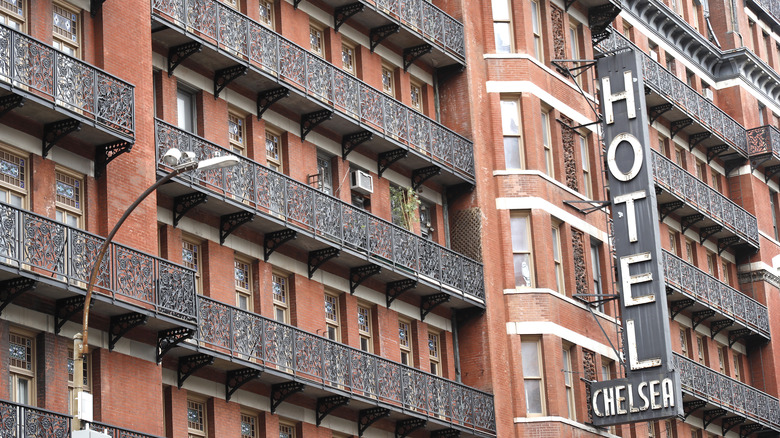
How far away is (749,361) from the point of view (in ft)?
219

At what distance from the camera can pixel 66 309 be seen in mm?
33375

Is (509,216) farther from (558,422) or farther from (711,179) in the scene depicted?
(711,179)

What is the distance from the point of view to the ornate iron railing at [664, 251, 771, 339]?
58312 millimetres

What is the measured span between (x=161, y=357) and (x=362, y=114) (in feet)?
39.6

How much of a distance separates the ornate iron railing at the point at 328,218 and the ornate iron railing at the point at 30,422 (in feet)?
25.3

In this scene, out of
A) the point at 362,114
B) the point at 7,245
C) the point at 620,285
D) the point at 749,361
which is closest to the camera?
the point at 7,245

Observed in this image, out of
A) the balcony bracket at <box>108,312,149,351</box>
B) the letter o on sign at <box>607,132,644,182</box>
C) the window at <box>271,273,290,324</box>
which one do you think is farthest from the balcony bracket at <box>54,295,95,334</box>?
the letter o on sign at <box>607,132,644,182</box>

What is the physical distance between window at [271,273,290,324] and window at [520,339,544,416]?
984 cm

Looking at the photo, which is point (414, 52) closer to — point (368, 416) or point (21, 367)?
point (368, 416)

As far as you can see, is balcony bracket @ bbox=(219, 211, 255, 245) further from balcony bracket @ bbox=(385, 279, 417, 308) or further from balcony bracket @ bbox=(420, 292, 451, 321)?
balcony bracket @ bbox=(420, 292, 451, 321)

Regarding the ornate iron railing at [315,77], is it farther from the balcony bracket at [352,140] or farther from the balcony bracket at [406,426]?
the balcony bracket at [406,426]

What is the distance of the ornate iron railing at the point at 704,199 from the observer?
59375 millimetres

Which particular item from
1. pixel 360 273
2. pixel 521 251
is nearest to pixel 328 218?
pixel 360 273

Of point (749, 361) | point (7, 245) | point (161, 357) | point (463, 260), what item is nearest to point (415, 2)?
point (463, 260)
